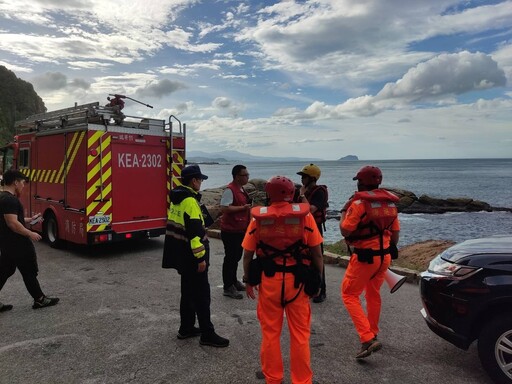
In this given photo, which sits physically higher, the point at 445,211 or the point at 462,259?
the point at 462,259

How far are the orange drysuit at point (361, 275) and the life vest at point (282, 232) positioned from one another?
37.3 inches

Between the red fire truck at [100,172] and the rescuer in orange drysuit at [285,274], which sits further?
the red fire truck at [100,172]

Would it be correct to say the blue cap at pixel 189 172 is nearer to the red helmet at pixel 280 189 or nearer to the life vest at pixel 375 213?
the red helmet at pixel 280 189

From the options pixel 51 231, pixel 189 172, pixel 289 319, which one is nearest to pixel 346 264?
pixel 189 172

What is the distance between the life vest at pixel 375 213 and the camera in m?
3.92

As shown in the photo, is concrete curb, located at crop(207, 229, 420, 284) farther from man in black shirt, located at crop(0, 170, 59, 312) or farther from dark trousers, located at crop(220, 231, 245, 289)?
man in black shirt, located at crop(0, 170, 59, 312)

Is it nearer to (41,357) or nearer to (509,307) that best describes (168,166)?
(41,357)

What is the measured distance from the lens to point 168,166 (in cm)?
923

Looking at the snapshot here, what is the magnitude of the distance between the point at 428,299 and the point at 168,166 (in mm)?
6649

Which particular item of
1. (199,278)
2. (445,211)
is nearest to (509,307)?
(199,278)

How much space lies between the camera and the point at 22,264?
520 cm

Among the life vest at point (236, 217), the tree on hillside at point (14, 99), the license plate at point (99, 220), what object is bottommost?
the license plate at point (99, 220)

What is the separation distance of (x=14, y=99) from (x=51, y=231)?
80101mm

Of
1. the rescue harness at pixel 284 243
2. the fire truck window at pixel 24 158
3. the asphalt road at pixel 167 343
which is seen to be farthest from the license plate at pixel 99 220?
the rescue harness at pixel 284 243
